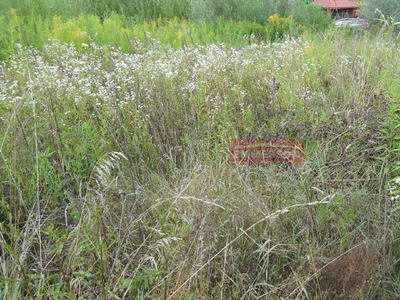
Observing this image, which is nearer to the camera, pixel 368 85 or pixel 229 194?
pixel 229 194

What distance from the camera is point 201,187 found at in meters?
2.32

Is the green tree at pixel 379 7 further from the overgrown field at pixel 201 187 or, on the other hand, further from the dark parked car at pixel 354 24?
the overgrown field at pixel 201 187

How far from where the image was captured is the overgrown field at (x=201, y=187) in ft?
6.08

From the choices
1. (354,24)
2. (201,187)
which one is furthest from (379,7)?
(201,187)

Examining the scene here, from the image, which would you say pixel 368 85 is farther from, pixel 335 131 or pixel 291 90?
pixel 335 131

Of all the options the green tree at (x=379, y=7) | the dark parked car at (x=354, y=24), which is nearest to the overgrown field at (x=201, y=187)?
the dark parked car at (x=354, y=24)

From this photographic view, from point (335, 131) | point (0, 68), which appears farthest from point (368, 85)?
point (0, 68)

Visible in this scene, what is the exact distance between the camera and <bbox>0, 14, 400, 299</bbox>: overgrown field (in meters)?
1.85

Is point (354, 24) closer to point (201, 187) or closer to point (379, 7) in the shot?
point (201, 187)

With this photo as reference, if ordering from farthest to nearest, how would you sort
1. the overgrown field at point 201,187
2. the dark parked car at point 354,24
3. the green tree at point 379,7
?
the green tree at point 379,7 → the dark parked car at point 354,24 → the overgrown field at point 201,187

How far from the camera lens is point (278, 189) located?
242 centimetres

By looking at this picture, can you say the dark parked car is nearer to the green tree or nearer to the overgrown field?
the overgrown field

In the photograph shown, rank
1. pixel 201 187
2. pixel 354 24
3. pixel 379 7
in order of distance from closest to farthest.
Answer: pixel 201 187
pixel 354 24
pixel 379 7

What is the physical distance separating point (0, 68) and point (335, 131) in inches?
143
